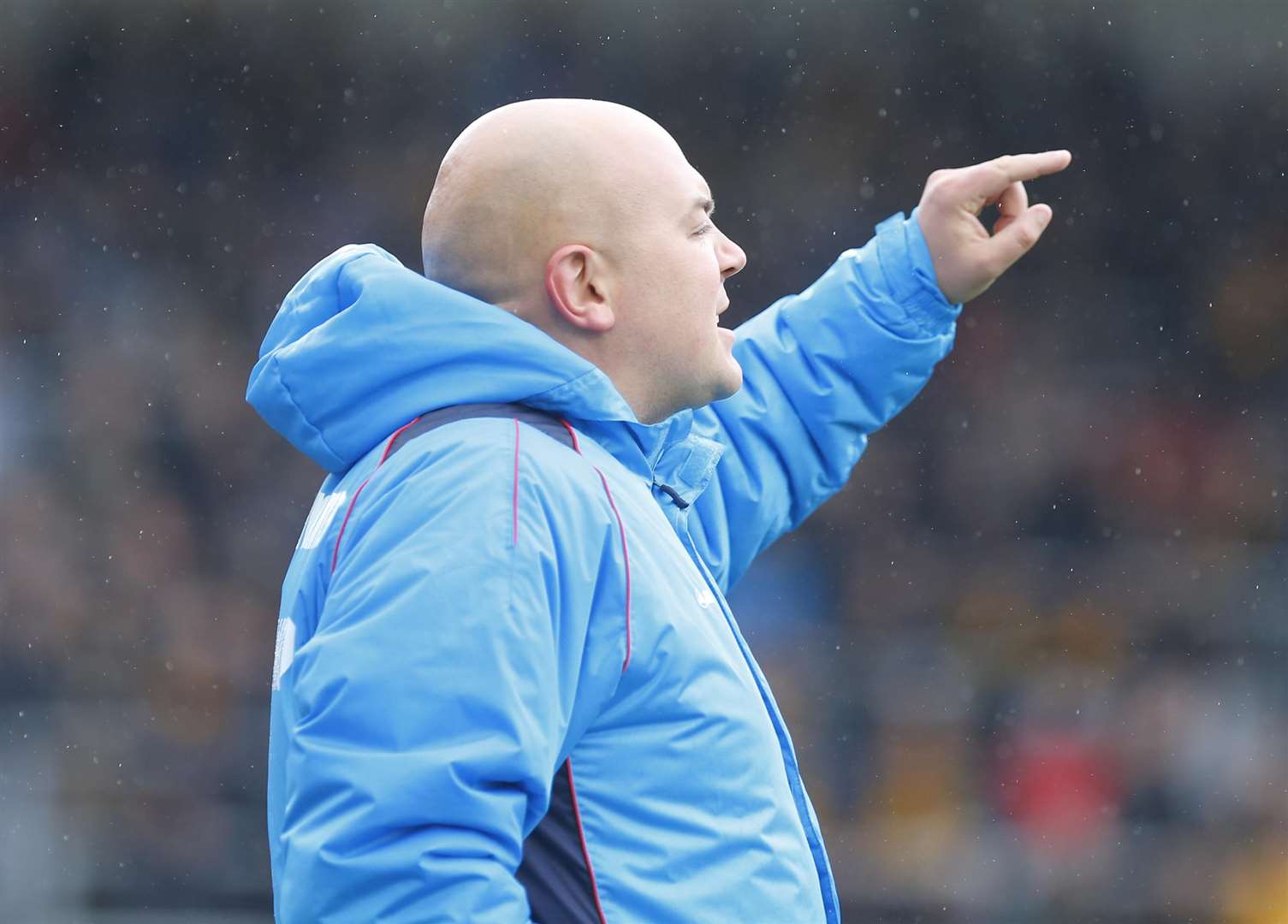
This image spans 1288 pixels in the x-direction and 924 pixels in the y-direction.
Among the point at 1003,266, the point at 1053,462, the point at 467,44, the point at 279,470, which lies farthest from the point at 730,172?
the point at 1003,266

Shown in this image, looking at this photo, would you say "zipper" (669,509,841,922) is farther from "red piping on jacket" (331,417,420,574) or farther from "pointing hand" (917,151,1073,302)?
"pointing hand" (917,151,1073,302)

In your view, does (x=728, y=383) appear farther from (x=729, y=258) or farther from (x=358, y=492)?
(x=358, y=492)

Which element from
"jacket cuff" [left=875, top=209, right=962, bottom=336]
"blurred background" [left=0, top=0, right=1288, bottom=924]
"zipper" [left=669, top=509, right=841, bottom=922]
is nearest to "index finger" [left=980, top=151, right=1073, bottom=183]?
"jacket cuff" [left=875, top=209, right=962, bottom=336]

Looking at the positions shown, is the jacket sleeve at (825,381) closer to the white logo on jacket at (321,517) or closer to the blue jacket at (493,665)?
the blue jacket at (493,665)

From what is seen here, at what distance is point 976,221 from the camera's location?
2045mm

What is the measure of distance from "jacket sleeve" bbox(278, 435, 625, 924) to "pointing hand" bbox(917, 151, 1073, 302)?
922mm

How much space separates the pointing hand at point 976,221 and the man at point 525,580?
0.47 meters

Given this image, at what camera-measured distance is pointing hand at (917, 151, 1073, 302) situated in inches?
77.9

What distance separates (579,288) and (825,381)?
0.65 m

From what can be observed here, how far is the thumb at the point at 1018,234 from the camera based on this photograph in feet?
6.48

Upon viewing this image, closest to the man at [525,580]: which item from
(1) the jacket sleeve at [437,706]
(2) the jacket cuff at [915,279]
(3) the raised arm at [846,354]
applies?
(1) the jacket sleeve at [437,706]

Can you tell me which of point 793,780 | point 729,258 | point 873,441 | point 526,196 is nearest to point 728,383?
point 729,258

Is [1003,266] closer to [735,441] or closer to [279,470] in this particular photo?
[735,441]

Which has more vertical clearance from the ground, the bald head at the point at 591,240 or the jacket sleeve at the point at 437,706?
the bald head at the point at 591,240
